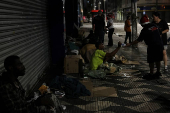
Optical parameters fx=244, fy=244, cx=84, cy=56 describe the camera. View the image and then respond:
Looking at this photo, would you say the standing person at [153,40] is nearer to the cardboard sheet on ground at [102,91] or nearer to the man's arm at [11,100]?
the cardboard sheet on ground at [102,91]

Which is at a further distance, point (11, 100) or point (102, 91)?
point (102, 91)

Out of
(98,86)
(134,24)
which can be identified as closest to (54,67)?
(98,86)

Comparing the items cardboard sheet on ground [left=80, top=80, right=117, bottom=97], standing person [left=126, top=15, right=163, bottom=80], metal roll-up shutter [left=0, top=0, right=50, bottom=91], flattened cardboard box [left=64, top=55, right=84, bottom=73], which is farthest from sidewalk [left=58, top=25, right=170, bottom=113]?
metal roll-up shutter [left=0, top=0, right=50, bottom=91]

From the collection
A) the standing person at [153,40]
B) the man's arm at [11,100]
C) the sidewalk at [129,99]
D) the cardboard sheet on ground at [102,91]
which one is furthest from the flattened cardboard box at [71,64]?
the man's arm at [11,100]

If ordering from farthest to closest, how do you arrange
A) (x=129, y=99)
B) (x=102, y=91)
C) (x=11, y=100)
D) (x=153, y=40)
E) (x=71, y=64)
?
(x=71, y=64), (x=153, y=40), (x=102, y=91), (x=129, y=99), (x=11, y=100)

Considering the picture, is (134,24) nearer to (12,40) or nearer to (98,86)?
(98,86)

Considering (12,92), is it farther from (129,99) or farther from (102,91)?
(102,91)

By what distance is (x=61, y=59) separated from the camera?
8.79 m

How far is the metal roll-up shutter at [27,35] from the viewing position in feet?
14.3

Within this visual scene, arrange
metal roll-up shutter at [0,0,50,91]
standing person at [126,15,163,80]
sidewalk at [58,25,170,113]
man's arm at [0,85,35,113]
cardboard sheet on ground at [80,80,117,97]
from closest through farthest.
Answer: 1. man's arm at [0,85,35,113]
2. metal roll-up shutter at [0,0,50,91]
3. sidewalk at [58,25,170,113]
4. cardboard sheet on ground at [80,80,117,97]
5. standing person at [126,15,163,80]

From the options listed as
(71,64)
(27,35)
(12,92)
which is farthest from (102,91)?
(12,92)

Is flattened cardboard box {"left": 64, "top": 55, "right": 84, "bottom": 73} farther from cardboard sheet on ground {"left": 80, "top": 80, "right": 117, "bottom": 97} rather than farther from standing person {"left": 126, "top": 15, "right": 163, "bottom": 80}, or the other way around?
standing person {"left": 126, "top": 15, "right": 163, "bottom": 80}

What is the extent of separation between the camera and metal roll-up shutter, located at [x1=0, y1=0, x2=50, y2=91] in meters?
4.36

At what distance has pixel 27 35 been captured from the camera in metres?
5.80
